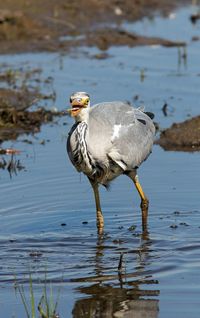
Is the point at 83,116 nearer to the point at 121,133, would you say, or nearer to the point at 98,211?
the point at 121,133

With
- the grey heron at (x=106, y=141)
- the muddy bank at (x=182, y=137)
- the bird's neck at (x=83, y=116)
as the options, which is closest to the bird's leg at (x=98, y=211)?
the grey heron at (x=106, y=141)

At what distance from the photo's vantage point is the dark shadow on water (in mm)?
6281

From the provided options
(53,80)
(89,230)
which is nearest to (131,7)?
(53,80)

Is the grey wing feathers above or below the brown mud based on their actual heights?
below

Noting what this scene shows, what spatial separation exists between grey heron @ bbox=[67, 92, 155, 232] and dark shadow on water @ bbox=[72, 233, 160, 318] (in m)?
0.92

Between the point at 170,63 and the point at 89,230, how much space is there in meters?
6.24

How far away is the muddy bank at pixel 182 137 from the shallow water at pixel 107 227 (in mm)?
184

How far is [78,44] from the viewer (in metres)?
15.4

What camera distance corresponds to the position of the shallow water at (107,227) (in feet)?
21.5

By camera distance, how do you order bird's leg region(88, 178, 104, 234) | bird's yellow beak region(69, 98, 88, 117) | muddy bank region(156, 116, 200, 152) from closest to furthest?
bird's yellow beak region(69, 98, 88, 117) < bird's leg region(88, 178, 104, 234) < muddy bank region(156, 116, 200, 152)

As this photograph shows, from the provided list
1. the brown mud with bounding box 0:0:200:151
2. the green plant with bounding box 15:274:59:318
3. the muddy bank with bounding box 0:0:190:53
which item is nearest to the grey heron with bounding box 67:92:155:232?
the green plant with bounding box 15:274:59:318

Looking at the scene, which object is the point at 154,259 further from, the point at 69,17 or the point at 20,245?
the point at 69,17

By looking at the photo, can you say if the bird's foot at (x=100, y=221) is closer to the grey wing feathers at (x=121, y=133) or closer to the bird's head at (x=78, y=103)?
the grey wing feathers at (x=121, y=133)

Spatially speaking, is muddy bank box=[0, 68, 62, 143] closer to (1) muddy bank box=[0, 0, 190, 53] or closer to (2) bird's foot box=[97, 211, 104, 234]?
(1) muddy bank box=[0, 0, 190, 53]
